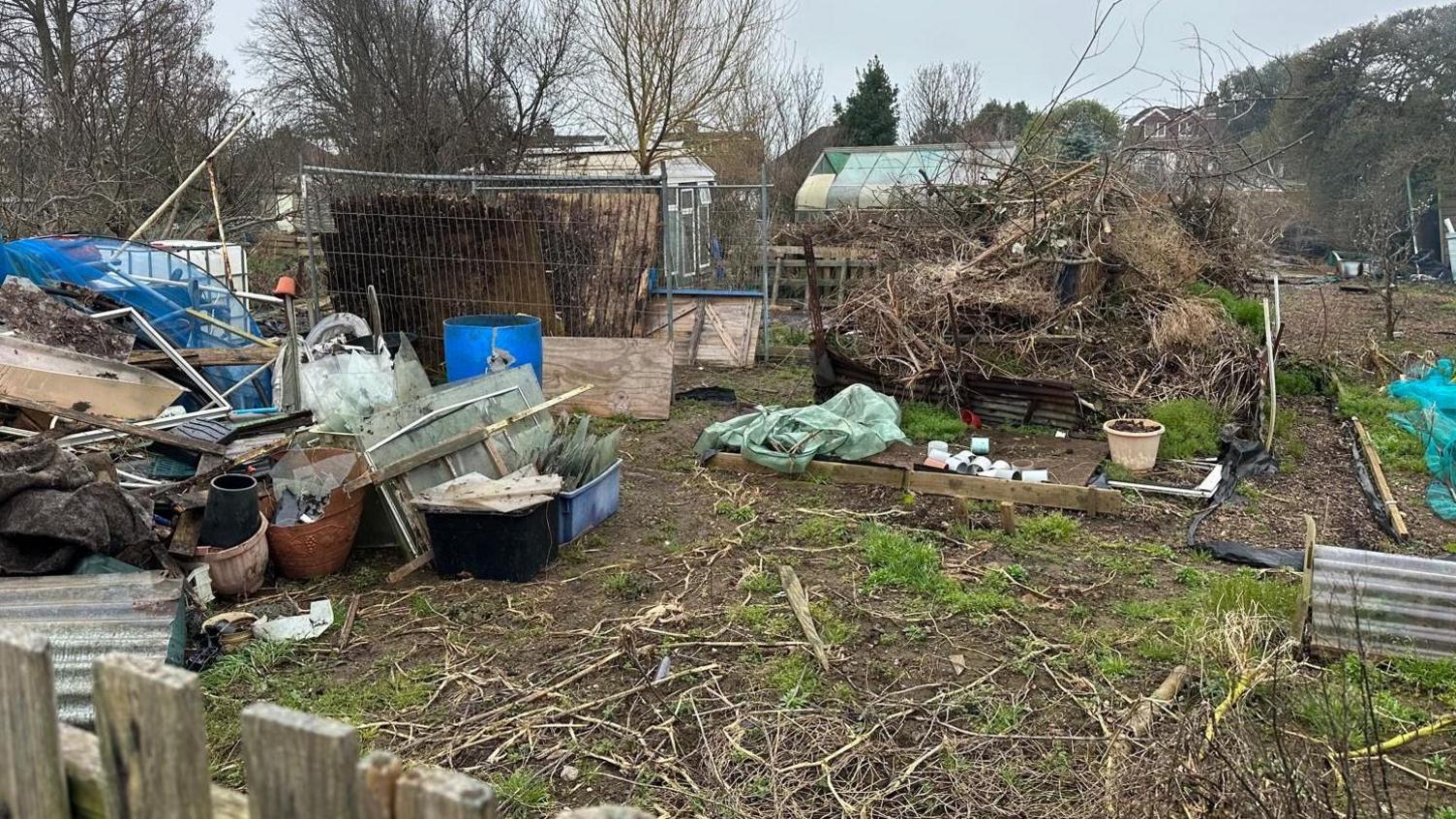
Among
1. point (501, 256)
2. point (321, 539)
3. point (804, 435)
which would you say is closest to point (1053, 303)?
point (804, 435)

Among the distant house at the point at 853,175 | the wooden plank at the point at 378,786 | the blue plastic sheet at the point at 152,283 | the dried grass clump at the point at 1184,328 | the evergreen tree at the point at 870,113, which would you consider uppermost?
the evergreen tree at the point at 870,113

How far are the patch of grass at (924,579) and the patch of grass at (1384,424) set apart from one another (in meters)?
4.47

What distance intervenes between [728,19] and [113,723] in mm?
21135

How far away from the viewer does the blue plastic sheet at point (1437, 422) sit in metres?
6.69

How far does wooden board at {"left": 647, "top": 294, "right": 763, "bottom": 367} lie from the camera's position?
38.1 feet

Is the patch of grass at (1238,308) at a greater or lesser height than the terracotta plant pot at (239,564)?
greater

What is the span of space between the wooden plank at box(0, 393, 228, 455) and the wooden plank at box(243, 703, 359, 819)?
5.09 m

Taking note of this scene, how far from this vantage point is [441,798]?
100 centimetres

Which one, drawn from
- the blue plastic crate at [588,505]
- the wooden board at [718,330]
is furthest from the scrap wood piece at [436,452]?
the wooden board at [718,330]

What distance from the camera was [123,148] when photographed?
13.2 metres

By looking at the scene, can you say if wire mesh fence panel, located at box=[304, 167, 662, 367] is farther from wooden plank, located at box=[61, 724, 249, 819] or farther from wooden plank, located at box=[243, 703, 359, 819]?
wooden plank, located at box=[243, 703, 359, 819]

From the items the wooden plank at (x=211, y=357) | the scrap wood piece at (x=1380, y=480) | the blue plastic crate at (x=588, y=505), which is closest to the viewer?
the blue plastic crate at (x=588, y=505)

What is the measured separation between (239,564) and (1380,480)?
24.4 feet

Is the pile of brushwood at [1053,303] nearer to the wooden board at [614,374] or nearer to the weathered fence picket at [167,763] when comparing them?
the wooden board at [614,374]
